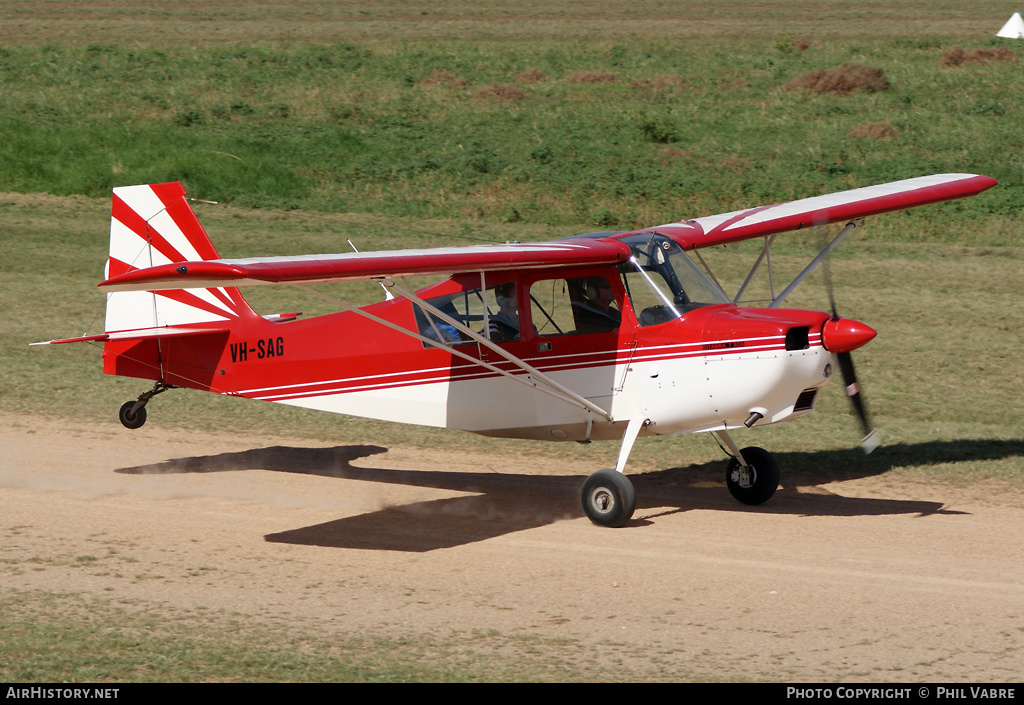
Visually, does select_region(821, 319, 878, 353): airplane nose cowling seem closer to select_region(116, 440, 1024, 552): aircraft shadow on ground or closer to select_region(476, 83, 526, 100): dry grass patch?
select_region(116, 440, 1024, 552): aircraft shadow on ground

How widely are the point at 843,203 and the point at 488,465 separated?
500 centimetres

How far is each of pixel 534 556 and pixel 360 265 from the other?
2954 millimetres

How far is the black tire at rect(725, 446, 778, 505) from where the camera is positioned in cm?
1153

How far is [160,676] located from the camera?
7.42 m

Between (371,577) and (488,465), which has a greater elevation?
(488,465)

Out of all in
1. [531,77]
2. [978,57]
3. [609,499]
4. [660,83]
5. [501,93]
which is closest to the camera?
[609,499]

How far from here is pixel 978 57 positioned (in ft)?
128

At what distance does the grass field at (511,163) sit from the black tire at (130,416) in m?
2.14

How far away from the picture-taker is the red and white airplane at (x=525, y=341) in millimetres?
9961

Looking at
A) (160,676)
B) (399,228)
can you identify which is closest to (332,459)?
(160,676)

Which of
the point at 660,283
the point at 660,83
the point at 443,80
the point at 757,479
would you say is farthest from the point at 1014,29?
the point at 660,283

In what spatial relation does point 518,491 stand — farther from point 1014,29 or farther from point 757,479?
point 1014,29

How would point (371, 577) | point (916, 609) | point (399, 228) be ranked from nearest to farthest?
point (916, 609)
point (371, 577)
point (399, 228)
